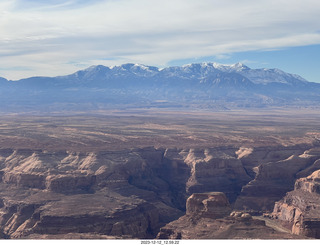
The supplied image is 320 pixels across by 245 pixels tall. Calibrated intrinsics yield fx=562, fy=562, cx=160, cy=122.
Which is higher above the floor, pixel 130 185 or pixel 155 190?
pixel 130 185

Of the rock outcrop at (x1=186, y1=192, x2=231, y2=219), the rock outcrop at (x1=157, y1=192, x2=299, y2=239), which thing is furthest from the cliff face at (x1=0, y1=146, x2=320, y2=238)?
the rock outcrop at (x1=157, y1=192, x2=299, y2=239)

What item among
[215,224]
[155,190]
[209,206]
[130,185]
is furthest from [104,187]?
[215,224]

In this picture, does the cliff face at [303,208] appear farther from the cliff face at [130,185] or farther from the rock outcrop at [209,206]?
the rock outcrop at [209,206]

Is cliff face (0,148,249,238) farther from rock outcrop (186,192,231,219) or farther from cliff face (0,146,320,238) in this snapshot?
rock outcrop (186,192,231,219)

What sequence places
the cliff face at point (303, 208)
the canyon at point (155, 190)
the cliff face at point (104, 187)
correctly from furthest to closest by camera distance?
the cliff face at point (104, 187), the cliff face at point (303, 208), the canyon at point (155, 190)

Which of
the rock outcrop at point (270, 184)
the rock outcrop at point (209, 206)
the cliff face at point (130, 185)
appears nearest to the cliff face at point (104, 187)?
the cliff face at point (130, 185)

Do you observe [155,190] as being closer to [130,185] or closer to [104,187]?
[130,185]
